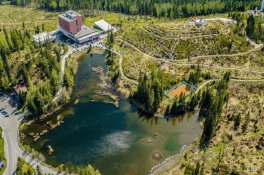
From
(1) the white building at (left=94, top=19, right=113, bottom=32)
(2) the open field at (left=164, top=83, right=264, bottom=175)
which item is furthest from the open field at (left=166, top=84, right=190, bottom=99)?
(1) the white building at (left=94, top=19, right=113, bottom=32)

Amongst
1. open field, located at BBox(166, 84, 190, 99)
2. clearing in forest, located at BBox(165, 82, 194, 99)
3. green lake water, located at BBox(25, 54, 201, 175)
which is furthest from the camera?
clearing in forest, located at BBox(165, 82, 194, 99)

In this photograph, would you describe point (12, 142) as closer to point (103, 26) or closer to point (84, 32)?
point (84, 32)

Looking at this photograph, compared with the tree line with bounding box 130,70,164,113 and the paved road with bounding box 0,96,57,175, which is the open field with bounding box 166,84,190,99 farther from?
the paved road with bounding box 0,96,57,175

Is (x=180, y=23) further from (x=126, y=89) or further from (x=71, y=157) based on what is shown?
(x=71, y=157)

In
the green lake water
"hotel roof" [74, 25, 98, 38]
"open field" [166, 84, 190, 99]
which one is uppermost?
"hotel roof" [74, 25, 98, 38]

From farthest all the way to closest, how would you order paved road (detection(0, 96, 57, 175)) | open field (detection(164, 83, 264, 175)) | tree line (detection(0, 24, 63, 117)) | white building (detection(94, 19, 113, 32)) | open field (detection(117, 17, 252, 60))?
1. white building (detection(94, 19, 113, 32))
2. open field (detection(117, 17, 252, 60))
3. tree line (detection(0, 24, 63, 117))
4. paved road (detection(0, 96, 57, 175))
5. open field (detection(164, 83, 264, 175))
